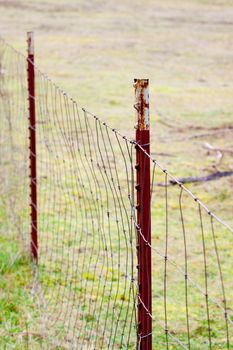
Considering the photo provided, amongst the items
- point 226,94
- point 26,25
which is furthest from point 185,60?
point 26,25

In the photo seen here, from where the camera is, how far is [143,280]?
145 inches

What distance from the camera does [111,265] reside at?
661 cm

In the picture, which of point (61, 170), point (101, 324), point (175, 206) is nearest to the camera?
point (101, 324)

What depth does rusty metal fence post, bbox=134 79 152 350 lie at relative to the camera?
11.8 ft

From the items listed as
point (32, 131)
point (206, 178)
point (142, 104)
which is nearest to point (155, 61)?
point (206, 178)

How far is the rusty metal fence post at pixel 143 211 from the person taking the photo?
3.59 metres

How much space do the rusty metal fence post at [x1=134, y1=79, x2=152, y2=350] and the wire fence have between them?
0.01m

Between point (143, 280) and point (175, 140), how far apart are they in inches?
307

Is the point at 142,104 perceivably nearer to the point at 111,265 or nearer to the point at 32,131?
the point at 32,131

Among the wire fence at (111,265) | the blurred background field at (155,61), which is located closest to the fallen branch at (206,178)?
the blurred background field at (155,61)

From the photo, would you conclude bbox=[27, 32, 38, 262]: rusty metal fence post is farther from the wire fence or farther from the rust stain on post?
the rust stain on post

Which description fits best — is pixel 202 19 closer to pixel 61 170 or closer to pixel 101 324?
pixel 61 170

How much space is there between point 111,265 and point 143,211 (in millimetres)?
3066

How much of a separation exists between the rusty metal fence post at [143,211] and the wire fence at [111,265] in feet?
0.04
